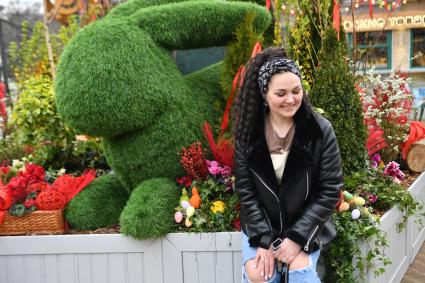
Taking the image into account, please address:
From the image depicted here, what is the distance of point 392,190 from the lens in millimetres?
3215

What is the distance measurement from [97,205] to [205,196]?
738 millimetres

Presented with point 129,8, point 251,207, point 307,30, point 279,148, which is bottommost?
point 251,207

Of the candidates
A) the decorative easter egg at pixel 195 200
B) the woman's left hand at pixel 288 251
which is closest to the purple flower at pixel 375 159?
the decorative easter egg at pixel 195 200

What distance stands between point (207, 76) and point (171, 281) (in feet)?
4.98

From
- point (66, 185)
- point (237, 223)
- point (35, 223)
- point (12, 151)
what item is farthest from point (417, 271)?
point (12, 151)

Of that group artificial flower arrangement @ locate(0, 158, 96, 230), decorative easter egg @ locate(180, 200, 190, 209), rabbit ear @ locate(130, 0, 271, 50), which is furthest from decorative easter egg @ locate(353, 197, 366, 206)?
artificial flower arrangement @ locate(0, 158, 96, 230)

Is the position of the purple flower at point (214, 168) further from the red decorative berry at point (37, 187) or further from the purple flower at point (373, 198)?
the red decorative berry at point (37, 187)

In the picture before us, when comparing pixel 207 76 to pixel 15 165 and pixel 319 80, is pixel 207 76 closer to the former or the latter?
pixel 319 80

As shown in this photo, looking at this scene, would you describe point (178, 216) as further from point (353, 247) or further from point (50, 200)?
point (353, 247)

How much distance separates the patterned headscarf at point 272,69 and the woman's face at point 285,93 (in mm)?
18

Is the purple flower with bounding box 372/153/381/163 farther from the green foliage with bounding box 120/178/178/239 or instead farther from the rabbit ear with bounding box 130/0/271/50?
the green foliage with bounding box 120/178/178/239

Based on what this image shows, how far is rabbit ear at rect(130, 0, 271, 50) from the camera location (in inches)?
122

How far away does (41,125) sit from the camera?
4254mm

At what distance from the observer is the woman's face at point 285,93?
2.04 meters
